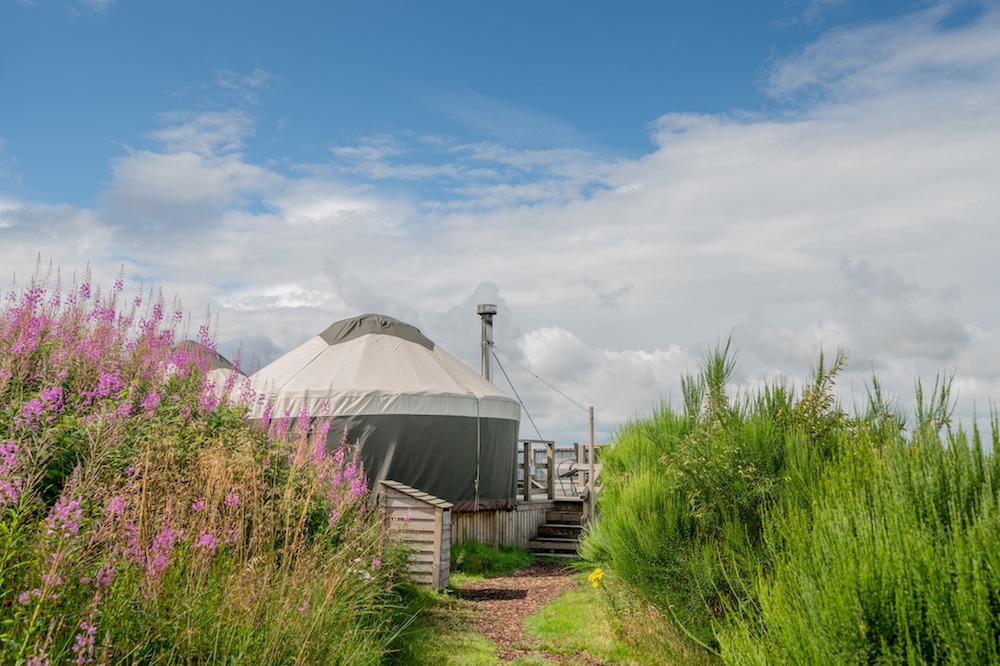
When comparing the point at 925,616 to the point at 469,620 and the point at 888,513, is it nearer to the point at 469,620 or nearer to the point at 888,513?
the point at 888,513

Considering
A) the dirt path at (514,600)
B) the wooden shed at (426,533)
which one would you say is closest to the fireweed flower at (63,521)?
the dirt path at (514,600)

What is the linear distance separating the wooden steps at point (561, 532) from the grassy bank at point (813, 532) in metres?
5.54

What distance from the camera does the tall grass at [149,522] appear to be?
10.0 feet

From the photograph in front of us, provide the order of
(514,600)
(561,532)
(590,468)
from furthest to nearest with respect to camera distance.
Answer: (561,532)
(590,468)
(514,600)

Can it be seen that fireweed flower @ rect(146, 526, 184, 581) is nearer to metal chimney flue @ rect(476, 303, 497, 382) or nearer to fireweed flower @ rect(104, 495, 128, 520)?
fireweed flower @ rect(104, 495, 128, 520)

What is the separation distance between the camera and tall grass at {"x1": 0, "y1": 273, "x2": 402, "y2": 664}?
120 inches

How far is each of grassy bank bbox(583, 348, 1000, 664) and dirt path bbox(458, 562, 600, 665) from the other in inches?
39.6

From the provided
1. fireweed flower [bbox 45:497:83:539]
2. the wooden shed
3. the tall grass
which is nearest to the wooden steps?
the wooden shed

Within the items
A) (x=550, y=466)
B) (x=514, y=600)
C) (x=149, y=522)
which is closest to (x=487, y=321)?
(x=550, y=466)

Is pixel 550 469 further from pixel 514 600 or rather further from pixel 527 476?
pixel 514 600

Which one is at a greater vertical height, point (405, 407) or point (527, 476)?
point (405, 407)

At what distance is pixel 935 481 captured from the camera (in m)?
3.19

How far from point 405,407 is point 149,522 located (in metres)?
7.86

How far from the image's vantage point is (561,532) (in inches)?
544
